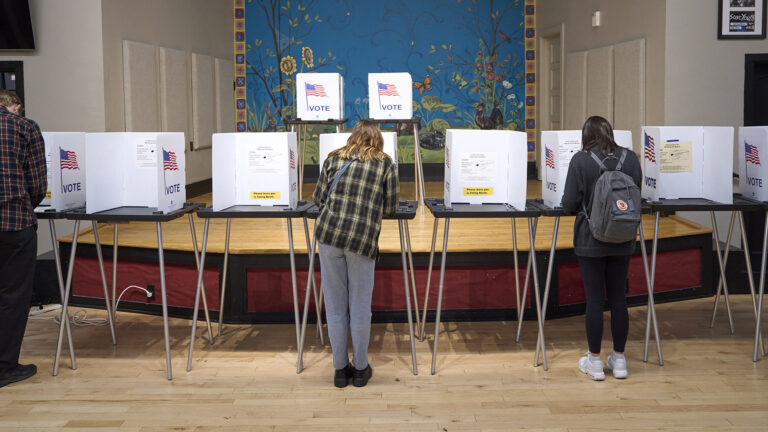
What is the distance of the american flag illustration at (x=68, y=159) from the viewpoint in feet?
12.8

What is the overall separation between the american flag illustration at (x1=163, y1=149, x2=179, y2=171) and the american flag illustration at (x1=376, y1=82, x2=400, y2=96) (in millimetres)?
2858

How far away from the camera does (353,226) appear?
134 inches

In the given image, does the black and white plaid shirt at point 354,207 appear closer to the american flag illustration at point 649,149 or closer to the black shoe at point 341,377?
the black shoe at point 341,377

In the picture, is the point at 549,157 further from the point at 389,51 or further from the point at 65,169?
the point at 389,51

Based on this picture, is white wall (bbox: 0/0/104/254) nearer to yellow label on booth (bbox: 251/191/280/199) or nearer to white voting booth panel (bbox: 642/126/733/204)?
yellow label on booth (bbox: 251/191/280/199)

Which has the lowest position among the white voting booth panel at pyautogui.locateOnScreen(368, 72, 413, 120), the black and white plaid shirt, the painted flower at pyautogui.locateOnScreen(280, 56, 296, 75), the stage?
the stage

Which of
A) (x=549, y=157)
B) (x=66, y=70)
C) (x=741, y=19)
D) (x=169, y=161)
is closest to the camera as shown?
(x=169, y=161)

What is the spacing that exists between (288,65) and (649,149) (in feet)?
19.7

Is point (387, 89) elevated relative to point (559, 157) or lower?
elevated

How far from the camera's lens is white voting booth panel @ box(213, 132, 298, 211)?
3881 mm

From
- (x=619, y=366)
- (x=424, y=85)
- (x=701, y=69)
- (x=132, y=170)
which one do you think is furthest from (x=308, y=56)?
(x=619, y=366)

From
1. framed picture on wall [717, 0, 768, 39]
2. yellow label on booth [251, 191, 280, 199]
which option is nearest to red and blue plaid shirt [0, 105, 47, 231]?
yellow label on booth [251, 191, 280, 199]

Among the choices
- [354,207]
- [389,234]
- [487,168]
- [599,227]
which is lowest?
[389,234]

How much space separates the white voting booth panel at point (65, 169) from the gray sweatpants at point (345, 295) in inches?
57.0
